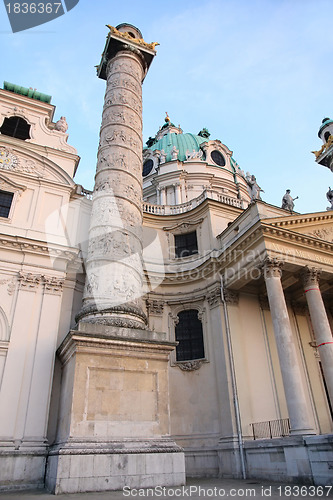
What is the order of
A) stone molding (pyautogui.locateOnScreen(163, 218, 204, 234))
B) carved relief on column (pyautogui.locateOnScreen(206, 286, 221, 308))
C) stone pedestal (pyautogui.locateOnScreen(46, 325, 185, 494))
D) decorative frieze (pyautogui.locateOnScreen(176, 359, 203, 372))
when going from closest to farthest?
1. stone pedestal (pyautogui.locateOnScreen(46, 325, 185, 494))
2. decorative frieze (pyautogui.locateOnScreen(176, 359, 203, 372))
3. carved relief on column (pyautogui.locateOnScreen(206, 286, 221, 308))
4. stone molding (pyautogui.locateOnScreen(163, 218, 204, 234))

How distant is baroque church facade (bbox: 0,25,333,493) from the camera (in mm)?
8680

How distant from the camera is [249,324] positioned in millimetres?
16016

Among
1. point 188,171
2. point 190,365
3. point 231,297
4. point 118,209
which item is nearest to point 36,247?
point 118,209

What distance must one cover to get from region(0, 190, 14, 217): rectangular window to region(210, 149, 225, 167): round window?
19057mm

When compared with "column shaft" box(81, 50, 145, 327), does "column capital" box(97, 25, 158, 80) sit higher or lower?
higher

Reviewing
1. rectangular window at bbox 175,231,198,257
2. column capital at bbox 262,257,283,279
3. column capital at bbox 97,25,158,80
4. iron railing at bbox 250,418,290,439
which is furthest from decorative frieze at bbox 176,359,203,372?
column capital at bbox 97,25,158,80

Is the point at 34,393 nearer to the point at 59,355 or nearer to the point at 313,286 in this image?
the point at 59,355

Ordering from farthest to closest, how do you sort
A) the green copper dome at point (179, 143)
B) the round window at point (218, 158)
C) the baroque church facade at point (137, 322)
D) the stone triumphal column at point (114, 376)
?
the green copper dome at point (179, 143), the round window at point (218, 158), the baroque church facade at point (137, 322), the stone triumphal column at point (114, 376)

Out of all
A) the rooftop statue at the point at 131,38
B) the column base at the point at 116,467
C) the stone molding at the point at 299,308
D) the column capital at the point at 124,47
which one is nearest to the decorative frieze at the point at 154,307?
the stone molding at the point at 299,308

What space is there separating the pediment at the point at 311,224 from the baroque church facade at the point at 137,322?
69mm

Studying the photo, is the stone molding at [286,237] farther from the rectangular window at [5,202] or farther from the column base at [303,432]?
the rectangular window at [5,202]

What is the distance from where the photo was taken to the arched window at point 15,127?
17875mm

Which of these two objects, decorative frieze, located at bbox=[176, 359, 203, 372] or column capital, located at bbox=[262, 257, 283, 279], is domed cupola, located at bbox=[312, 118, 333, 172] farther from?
decorative frieze, located at bbox=[176, 359, 203, 372]

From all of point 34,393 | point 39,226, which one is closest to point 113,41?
point 39,226
